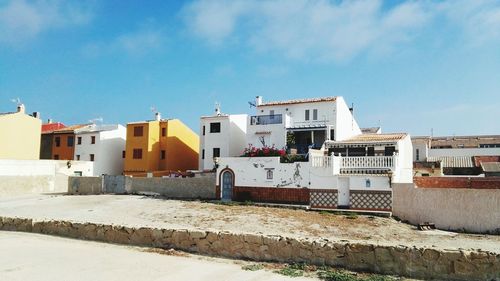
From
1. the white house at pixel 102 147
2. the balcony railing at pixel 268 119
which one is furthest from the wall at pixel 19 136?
the balcony railing at pixel 268 119

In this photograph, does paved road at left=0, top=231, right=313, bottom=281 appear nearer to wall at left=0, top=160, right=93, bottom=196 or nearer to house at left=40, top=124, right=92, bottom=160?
wall at left=0, top=160, right=93, bottom=196

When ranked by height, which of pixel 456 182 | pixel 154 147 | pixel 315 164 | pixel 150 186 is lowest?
pixel 150 186

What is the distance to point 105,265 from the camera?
1067 cm

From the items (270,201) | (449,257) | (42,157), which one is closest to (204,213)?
(270,201)

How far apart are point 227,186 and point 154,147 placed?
694 inches

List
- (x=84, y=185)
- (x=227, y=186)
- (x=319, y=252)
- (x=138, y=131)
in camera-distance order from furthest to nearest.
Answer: (x=138, y=131) → (x=84, y=185) → (x=227, y=186) → (x=319, y=252)

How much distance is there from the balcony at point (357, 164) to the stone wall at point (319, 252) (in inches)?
651

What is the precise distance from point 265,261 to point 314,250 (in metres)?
1.44

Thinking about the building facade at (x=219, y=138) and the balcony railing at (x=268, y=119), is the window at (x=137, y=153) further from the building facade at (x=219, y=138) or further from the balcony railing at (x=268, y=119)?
the balcony railing at (x=268, y=119)

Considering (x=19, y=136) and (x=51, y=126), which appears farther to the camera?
(x=51, y=126)

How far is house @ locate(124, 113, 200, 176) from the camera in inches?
1784

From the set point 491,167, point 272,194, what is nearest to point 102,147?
point 272,194

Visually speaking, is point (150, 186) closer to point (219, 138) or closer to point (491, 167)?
point (219, 138)

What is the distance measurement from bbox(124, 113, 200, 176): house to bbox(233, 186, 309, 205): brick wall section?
15548 millimetres
